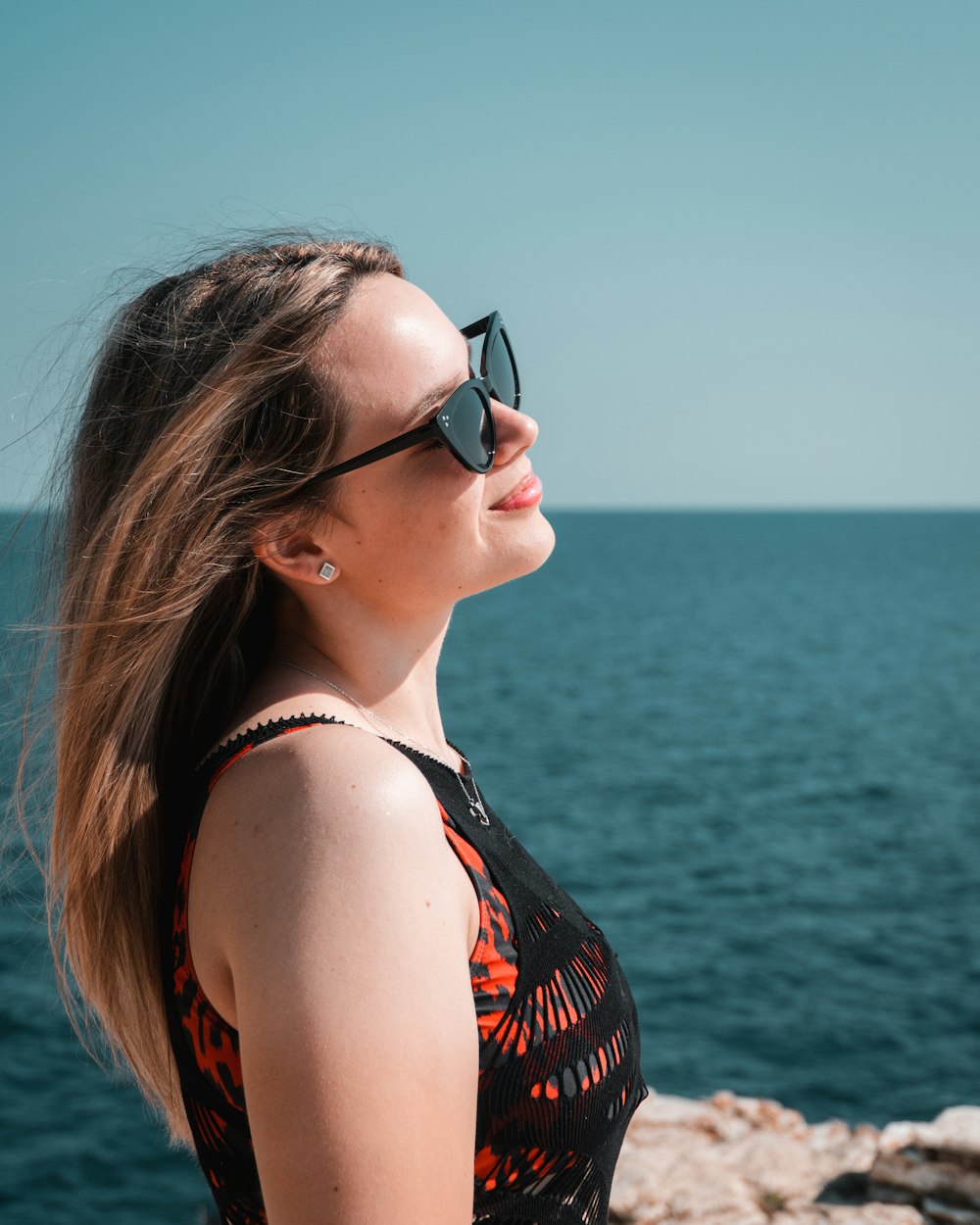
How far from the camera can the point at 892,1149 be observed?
5867 millimetres

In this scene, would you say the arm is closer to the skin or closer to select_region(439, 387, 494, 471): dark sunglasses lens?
the skin

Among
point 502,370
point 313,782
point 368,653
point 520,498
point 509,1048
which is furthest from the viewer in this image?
point 502,370

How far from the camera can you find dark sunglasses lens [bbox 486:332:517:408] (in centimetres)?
241

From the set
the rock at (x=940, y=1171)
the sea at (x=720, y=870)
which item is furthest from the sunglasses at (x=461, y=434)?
the rock at (x=940, y=1171)

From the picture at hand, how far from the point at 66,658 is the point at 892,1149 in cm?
535

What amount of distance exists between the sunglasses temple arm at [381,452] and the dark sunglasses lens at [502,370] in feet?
1.43

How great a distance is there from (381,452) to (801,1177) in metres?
5.27

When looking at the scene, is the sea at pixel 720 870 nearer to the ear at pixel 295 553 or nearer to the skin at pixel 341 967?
the ear at pixel 295 553

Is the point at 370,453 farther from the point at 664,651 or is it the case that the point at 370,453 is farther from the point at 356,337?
the point at 664,651

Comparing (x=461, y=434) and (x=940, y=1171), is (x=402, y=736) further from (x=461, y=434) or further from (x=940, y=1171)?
(x=940, y=1171)

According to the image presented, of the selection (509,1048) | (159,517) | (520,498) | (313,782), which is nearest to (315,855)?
(313,782)

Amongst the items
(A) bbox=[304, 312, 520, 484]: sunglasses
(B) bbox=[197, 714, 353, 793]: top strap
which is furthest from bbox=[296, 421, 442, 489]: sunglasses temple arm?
(B) bbox=[197, 714, 353, 793]: top strap

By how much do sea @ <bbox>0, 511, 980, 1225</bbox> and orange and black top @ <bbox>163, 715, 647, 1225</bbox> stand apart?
900 millimetres

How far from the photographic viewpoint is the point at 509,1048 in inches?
64.7
